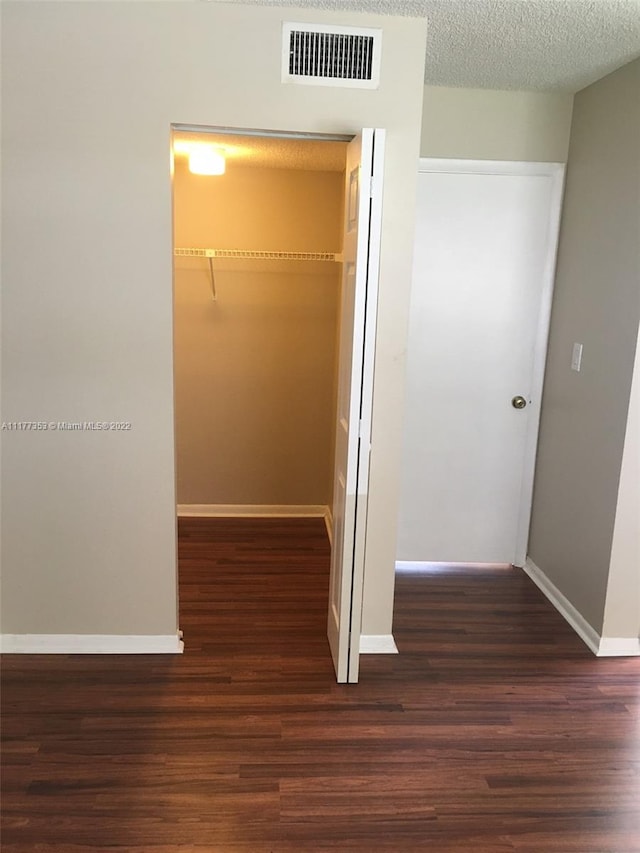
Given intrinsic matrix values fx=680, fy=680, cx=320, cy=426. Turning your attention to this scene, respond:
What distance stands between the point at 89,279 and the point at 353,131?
1174mm

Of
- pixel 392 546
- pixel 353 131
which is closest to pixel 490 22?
pixel 353 131

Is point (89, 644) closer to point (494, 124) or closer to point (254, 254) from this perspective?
point (254, 254)

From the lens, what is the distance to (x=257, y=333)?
4.53 meters

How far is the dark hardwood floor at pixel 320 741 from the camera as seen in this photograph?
208 cm

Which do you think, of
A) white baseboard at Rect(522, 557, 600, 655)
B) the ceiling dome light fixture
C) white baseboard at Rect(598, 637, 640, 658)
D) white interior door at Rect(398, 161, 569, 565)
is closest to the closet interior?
the ceiling dome light fixture

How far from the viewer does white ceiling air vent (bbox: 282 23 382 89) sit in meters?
2.52

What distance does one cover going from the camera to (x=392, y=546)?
116 inches

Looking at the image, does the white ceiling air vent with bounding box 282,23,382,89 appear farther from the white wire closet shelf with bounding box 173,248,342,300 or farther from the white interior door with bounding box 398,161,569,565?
the white wire closet shelf with bounding box 173,248,342,300

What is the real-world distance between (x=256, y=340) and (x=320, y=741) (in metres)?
2.73

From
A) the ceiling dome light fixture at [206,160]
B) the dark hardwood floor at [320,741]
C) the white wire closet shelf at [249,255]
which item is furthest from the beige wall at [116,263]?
the white wire closet shelf at [249,255]

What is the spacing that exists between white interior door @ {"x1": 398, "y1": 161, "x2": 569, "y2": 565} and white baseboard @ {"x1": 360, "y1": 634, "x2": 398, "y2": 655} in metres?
0.92

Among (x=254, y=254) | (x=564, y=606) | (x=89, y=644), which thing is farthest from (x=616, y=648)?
(x=254, y=254)

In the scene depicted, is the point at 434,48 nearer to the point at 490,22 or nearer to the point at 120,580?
the point at 490,22

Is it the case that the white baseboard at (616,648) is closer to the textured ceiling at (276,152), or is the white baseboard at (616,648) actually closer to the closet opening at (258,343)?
the closet opening at (258,343)
